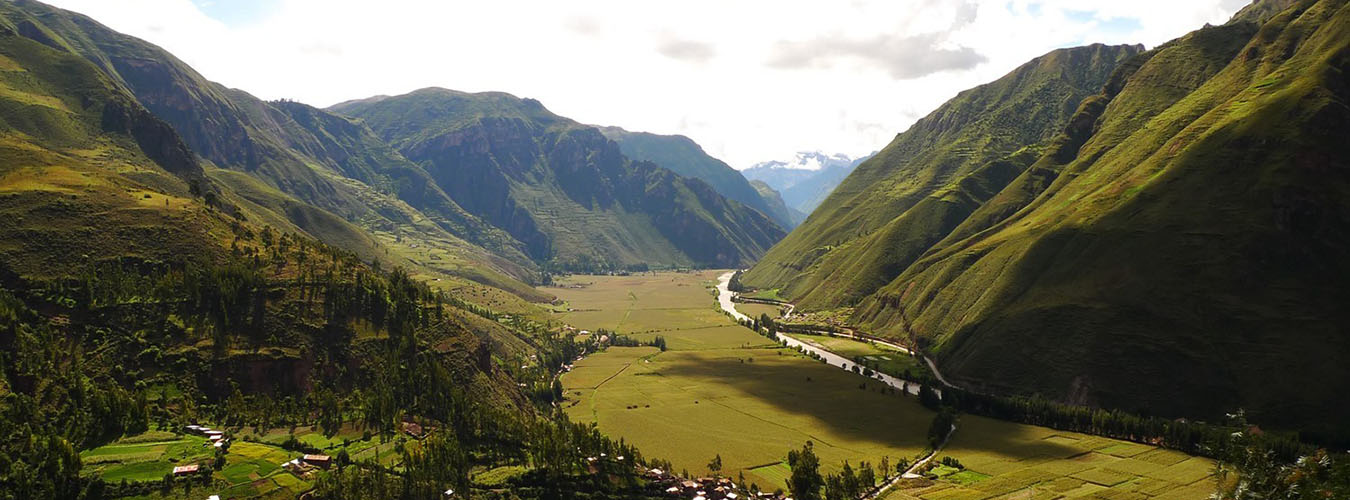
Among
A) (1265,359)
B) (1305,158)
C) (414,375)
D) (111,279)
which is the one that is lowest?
(414,375)

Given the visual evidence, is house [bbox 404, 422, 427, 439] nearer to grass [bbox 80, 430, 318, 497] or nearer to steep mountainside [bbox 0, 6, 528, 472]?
steep mountainside [bbox 0, 6, 528, 472]

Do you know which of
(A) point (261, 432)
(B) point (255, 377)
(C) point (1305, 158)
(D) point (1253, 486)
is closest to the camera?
(D) point (1253, 486)

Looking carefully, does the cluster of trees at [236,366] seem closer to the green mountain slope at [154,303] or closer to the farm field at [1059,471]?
the green mountain slope at [154,303]

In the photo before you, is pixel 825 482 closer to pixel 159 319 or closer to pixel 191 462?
pixel 191 462

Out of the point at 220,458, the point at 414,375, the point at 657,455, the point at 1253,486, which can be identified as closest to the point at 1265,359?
the point at 1253,486

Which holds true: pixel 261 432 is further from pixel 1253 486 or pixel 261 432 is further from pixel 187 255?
pixel 1253 486

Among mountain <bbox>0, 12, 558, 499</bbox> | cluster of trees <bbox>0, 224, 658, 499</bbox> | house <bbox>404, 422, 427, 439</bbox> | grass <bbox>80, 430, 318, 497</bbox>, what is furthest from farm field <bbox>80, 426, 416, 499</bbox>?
house <bbox>404, 422, 427, 439</bbox>
